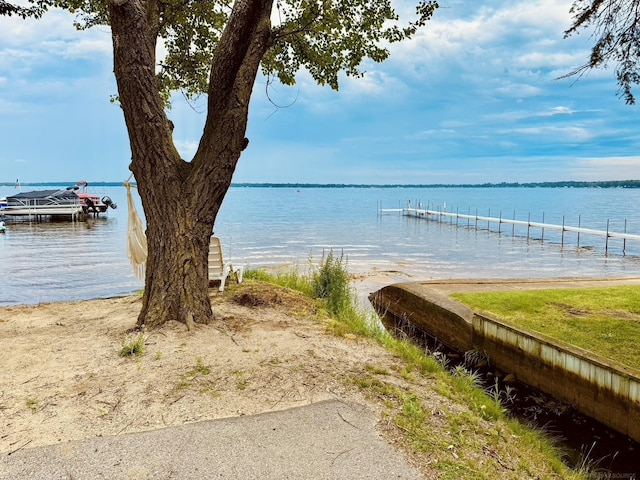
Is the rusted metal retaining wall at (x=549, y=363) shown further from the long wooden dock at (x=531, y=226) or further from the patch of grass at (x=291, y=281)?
the long wooden dock at (x=531, y=226)

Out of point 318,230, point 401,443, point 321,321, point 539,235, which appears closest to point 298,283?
point 321,321

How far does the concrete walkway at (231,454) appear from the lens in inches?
99.1

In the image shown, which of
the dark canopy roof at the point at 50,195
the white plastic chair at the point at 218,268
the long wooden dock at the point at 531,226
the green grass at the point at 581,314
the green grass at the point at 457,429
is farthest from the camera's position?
the dark canopy roof at the point at 50,195

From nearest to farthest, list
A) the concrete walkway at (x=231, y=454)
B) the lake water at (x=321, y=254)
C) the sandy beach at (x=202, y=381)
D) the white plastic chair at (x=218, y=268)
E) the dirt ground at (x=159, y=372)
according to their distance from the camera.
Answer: the concrete walkway at (x=231, y=454) < the sandy beach at (x=202, y=381) < the dirt ground at (x=159, y=372) < the white plastic chair at (x=218, y=268) < the lake water at (x=321, y=254)

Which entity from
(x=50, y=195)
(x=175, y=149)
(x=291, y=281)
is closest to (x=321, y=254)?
(x=291, y=281)

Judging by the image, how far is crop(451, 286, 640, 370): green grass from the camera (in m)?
5.36

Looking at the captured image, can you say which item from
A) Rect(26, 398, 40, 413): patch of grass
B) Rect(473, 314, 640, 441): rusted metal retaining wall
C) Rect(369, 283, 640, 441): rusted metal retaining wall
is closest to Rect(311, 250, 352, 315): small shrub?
Rect(369, 283, 640, 441): rusted metal retaining wall

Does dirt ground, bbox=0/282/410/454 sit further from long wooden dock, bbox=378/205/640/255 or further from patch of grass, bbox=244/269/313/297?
long wooden dock, bbox=378/205/640/255

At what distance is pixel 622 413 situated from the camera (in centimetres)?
412

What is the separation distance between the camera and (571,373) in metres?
4.68

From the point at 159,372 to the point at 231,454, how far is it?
144 cm

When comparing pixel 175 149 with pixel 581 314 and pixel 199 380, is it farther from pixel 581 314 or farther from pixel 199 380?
pixel 581 314

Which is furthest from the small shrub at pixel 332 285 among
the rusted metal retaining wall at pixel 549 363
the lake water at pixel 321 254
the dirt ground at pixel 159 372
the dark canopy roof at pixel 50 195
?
the dark canopy roof at pixel 50 195

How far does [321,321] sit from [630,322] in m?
4.15
